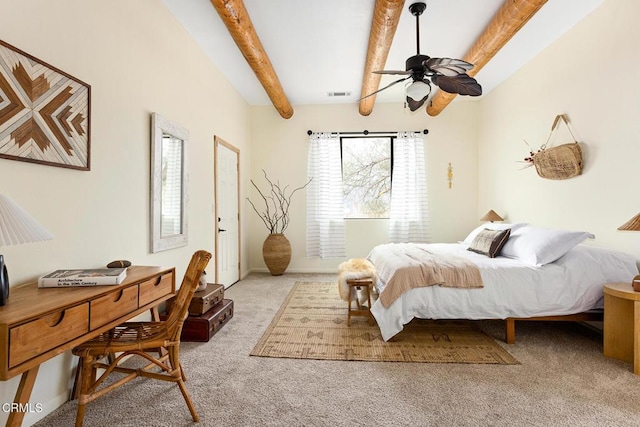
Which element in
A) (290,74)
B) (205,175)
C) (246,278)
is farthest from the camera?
(246,278)

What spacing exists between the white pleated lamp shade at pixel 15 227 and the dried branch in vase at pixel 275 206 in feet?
14.6

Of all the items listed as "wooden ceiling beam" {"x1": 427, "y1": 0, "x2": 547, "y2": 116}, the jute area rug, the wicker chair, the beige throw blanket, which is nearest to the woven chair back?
the wicker chair

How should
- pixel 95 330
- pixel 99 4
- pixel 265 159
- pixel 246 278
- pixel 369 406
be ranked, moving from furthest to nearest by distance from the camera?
pixel 265 159 → pixel 246 278 → pixel 99 4 → pixel 369 406 → pixel 95 330

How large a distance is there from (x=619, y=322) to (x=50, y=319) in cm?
349

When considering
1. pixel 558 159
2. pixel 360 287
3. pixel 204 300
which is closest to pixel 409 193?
pixel 558 159

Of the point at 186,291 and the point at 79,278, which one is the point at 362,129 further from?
the point at 79,278

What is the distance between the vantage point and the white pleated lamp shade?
1217 millimetres

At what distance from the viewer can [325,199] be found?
18.3 feet

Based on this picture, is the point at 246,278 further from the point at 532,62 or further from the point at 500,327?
the point at 532,62

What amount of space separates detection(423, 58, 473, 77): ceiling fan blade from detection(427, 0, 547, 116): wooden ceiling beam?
76cm

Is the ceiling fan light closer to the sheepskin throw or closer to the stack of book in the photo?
the sheepskin throw

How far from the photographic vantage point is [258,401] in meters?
1.91

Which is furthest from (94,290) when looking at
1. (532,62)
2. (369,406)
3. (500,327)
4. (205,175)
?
(532,62)

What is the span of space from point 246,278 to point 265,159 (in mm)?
2085
